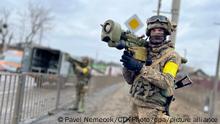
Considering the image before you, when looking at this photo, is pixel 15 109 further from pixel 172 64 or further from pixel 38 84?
pixel 172 64

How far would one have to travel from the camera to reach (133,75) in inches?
209

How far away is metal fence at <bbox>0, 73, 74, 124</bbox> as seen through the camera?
27.1 feet

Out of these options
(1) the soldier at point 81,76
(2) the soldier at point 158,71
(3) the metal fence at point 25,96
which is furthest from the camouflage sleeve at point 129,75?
(1) the soldier at point 81,76

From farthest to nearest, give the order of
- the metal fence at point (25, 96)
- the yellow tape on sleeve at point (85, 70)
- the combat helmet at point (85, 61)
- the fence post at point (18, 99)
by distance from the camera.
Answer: the combat helmet at point (85, 61) → the yellow tape on sleeve at point (85, 70) → the fence post at point (18, 99) → the metal fence at point (25, 96)

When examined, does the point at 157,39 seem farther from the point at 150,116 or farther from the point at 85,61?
the point at 85,61

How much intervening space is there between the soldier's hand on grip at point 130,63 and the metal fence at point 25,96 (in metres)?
3.47

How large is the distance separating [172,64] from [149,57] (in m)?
0.29

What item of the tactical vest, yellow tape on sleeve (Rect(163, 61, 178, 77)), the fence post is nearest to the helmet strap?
the tactical vest

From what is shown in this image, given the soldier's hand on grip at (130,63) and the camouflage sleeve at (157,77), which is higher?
the soldier's hand on grip at (130,63)

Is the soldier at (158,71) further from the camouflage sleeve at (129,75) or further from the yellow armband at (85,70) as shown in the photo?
the yellow armband at (85,70)

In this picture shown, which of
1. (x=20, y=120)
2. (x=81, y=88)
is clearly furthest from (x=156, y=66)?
(x=81, y=88)

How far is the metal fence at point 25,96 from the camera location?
27.1ft

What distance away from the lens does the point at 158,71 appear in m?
5.04

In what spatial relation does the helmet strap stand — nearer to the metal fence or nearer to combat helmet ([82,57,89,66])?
the metal fence
